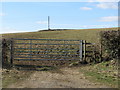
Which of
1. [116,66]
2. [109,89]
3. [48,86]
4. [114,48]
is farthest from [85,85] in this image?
[114,48]

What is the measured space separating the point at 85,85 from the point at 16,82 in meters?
2.62

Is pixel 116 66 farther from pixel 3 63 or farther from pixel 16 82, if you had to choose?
pixel 3 63

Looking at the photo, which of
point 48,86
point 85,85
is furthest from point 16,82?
point 85,85

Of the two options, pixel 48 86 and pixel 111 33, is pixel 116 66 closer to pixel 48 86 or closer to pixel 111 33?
pixel 111 33

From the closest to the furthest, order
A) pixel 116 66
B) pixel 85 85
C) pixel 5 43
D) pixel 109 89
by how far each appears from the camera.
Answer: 1. pixel 109 89
2. pixel 85 85
3. pixel 116 66
4. pixel 5 43

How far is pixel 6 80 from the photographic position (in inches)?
311

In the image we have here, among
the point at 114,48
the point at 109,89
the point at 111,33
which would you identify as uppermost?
the point at 111,33

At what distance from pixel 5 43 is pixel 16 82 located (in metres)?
5.29

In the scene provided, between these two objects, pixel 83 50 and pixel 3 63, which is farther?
pixel 83 50

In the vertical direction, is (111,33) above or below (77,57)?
above

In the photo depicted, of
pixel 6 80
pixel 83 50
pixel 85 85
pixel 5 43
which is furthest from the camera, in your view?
pixel 83 50

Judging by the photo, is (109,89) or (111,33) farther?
(111,33)

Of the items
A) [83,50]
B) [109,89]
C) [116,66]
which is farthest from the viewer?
[83,50]

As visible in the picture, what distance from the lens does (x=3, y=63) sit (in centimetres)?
1184
